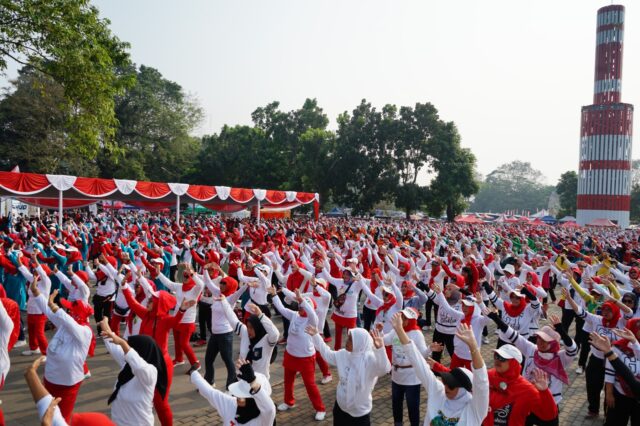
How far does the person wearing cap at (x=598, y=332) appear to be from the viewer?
5.22m

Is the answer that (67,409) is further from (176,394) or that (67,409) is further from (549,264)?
(549,264)

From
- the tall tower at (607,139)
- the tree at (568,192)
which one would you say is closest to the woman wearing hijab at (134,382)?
the tall tower at (607,139)

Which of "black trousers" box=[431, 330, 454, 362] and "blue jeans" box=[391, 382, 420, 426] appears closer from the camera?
"blue jeans" box=[391, 382, 420, 426]

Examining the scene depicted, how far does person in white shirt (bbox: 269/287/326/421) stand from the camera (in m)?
5.19

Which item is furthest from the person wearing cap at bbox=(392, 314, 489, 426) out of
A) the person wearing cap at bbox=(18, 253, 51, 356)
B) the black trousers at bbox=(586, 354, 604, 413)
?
the person wearing cap at bbox=(18, 253, 51, 356)

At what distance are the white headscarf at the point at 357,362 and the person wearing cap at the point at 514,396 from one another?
1011mm

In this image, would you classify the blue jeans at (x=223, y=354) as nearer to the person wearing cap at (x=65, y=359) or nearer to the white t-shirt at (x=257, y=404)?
the person wearing cap at (x=65, y=359)

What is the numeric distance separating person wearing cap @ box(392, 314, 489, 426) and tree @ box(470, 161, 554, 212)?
9276 centimetres

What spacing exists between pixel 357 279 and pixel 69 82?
29.2 feet

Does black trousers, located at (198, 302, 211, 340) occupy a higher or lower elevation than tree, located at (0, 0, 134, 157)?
lower

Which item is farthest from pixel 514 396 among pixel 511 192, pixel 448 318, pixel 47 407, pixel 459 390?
pixel 511 192

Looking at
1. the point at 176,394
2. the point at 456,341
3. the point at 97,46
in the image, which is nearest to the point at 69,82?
the point at 97,46

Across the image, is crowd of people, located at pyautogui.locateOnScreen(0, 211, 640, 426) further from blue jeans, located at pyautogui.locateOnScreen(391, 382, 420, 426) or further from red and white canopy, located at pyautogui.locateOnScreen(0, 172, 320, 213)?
red and white canopy, located at pyautogui.locateOnScreen(0, 172, 320, 213)

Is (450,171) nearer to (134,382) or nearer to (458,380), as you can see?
(458,380)
